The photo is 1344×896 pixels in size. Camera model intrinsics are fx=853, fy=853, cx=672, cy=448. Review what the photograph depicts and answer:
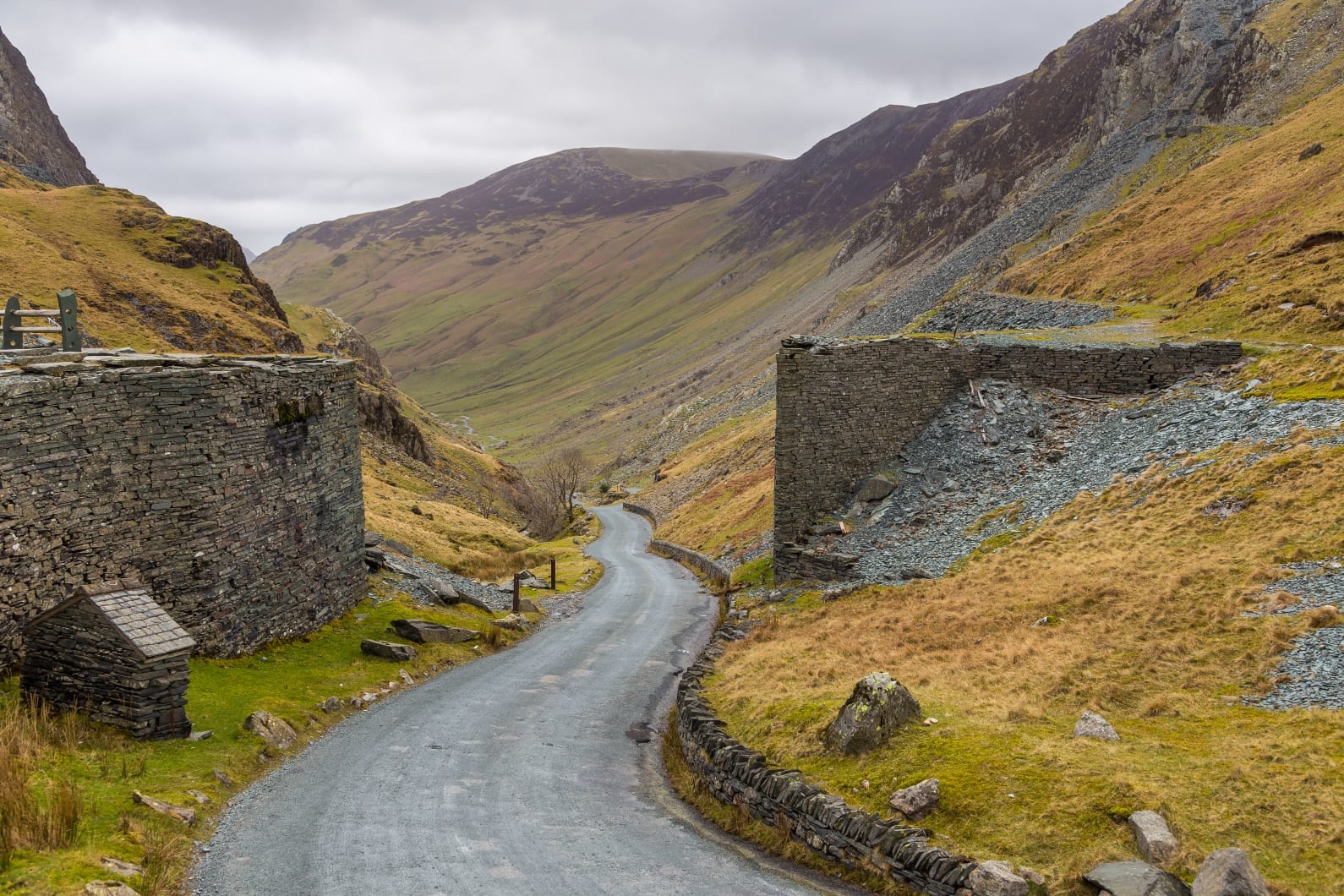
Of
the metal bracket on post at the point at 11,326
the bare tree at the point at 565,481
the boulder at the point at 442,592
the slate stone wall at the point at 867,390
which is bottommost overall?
the bare tree at the point at 565,481

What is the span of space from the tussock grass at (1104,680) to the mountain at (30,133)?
130 meters

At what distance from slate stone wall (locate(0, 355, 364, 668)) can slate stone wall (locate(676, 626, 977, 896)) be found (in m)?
12.3

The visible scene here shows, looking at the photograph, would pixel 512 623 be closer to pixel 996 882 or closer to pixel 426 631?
pixel 426 631

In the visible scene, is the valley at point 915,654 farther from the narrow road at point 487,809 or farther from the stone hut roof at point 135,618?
the stone hut roof at point 135,618

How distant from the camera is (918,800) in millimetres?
12898

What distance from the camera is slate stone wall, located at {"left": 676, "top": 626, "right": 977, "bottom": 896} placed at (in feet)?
38.9

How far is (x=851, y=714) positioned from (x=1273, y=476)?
13.3 m

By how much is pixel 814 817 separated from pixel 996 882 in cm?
356

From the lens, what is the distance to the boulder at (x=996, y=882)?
35.6 ft

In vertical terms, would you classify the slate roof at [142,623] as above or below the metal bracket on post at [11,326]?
below

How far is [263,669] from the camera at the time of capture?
2220 cm

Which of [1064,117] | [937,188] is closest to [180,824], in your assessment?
[1064,117]

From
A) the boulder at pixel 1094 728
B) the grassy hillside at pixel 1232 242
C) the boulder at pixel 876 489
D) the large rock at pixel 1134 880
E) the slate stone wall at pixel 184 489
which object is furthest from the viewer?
the grassy hillside at pixel 1232 242

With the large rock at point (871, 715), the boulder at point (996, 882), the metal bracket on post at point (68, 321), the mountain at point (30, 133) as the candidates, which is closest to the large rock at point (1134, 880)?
the boulder at point (996, 882)
